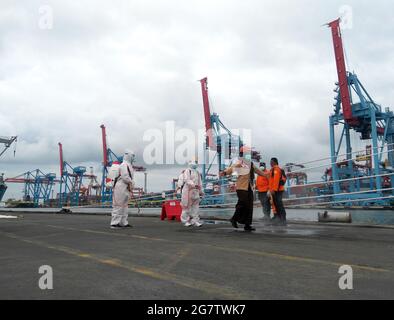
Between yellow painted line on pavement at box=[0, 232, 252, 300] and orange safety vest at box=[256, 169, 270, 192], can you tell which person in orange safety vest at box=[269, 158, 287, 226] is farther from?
yellow painted line on pavement at box=[0, 232, 252, 300]

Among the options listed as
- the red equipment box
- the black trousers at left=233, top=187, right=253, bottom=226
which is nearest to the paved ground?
the black trousers at left=233, top=187, right=253, bottom=226

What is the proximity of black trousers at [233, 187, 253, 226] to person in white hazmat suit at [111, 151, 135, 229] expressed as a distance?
2792mm

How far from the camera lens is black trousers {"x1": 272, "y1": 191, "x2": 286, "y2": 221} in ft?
32.7

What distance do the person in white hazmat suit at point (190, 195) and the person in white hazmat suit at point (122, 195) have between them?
1.34m

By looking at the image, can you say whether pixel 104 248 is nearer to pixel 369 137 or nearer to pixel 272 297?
pixel 272 297

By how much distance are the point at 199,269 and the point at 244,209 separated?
4436 mm

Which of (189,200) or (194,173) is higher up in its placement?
(194,173)

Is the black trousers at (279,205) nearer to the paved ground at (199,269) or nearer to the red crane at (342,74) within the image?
the paved ground at (199,269)

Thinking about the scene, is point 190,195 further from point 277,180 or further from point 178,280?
point 178,280

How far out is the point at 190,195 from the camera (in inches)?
378

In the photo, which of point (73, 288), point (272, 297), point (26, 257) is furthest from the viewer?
point (26, 257)

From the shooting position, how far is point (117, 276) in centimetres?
329

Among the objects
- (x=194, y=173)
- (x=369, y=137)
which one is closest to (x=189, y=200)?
(x=194, y=173)

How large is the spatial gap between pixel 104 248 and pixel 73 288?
230 centimetres
